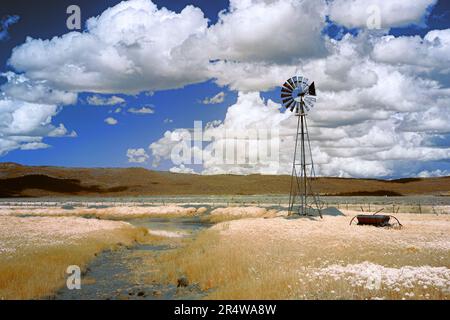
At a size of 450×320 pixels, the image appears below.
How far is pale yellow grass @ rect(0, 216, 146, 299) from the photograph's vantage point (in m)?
19.4

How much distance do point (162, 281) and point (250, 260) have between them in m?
4.72

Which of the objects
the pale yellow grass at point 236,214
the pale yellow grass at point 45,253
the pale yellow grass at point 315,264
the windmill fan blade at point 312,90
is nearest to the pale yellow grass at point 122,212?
the pale yellow grass at point 236,214

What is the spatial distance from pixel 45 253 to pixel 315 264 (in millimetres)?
16489

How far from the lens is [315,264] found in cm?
2073

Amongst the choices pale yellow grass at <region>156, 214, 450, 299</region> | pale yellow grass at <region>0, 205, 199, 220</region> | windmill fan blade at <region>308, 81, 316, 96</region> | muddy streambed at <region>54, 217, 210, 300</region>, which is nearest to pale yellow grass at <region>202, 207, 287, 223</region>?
pale yellow grass at <region>0, 205, 199, 220</region>

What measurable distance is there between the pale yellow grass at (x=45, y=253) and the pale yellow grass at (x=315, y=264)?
5788mm

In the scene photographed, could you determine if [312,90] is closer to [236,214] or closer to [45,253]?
[236,214]

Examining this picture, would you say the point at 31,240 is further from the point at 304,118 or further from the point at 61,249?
the point at 304,118

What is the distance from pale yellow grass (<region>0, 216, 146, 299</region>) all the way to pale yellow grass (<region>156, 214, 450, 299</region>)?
19.0 ft

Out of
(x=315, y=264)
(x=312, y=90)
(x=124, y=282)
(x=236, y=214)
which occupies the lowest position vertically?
(x=124, y=282)

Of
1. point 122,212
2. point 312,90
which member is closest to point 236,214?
point 122,212

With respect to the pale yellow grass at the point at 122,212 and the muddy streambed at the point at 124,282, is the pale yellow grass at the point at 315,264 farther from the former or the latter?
the pale yellow grass at the point at 122,212

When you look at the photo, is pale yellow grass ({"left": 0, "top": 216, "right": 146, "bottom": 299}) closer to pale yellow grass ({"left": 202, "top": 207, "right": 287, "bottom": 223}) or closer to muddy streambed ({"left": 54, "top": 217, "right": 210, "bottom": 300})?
muddy streambed ({"left": 54, "top": 217, "right": 210, "bottom": 300})
